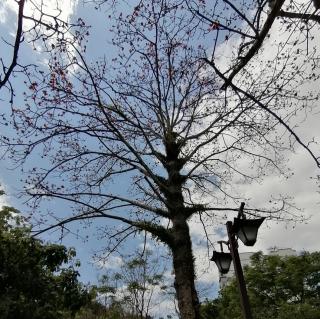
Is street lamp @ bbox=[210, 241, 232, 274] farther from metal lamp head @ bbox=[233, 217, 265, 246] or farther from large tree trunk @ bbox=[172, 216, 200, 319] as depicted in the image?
metal lamp head @ bbox=[233, 217, 265, 246]

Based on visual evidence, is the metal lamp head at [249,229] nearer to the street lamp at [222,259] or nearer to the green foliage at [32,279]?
the street lamp at [222,259]

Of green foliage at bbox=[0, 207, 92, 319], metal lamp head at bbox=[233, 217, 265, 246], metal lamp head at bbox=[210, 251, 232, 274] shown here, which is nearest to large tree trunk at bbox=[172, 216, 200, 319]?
metal lamp head at bbox=[210, 251, 232, 274]

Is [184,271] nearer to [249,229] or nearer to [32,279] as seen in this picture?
[249,229]

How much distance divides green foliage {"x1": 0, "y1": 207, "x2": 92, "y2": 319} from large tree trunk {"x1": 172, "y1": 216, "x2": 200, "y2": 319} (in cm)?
375

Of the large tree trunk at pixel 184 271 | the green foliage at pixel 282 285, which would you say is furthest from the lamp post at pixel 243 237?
the green foliage at pixel 282 285

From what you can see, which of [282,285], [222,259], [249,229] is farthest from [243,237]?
[282,285]

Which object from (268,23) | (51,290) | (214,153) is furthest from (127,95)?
(268,23)

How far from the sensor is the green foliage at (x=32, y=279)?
10.4 metres

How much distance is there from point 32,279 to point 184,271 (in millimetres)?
4741

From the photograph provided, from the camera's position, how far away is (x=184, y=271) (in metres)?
7.89

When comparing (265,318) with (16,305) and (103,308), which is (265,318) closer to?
(103,308)

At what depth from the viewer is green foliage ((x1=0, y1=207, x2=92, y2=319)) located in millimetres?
10359

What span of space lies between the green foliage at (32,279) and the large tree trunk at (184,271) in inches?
148

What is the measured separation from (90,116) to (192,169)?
2.44 m
